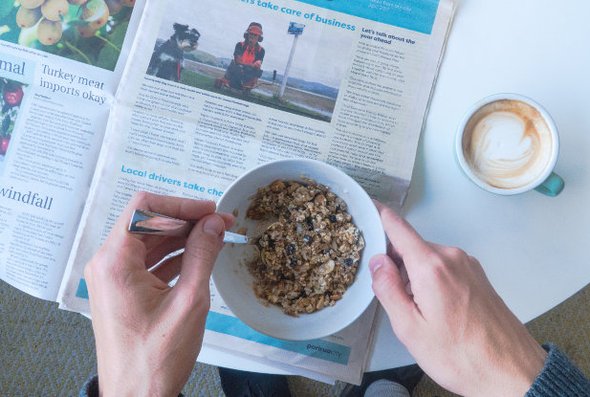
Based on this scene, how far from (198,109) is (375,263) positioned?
273 mm

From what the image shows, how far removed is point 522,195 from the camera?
0.55m

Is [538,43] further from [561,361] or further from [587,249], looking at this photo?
[561,361]

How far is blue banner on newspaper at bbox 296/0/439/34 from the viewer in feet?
1.86

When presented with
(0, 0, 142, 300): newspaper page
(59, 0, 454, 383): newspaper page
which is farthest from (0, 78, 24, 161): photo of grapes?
(59, 0, 454, 383): newspaper page

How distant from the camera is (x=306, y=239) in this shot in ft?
1.72

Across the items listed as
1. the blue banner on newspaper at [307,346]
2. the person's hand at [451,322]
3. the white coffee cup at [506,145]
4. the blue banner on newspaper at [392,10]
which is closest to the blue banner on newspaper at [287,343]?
the blue banner on newspaper at [307,346]

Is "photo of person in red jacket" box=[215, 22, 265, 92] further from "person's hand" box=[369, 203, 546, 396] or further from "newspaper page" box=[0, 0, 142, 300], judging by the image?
"person's hand" box=[369, 203, 546, 396]

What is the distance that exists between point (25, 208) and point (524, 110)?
0.58 meters

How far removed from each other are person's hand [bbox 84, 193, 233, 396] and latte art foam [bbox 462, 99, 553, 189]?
30cm

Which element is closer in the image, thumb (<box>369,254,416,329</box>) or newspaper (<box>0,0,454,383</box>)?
thumb (<box>369,254,416,329</box>)

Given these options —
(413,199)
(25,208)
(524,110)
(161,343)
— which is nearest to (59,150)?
(25,208)

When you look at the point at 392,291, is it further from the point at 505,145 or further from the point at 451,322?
the point at 505,145

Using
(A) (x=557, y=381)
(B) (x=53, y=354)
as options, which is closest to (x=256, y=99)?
(A) (x=557, y=381)

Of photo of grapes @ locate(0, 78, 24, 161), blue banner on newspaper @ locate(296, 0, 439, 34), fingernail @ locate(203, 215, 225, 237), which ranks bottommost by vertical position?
fingernail @ locate(203, 215, 225, 237)
